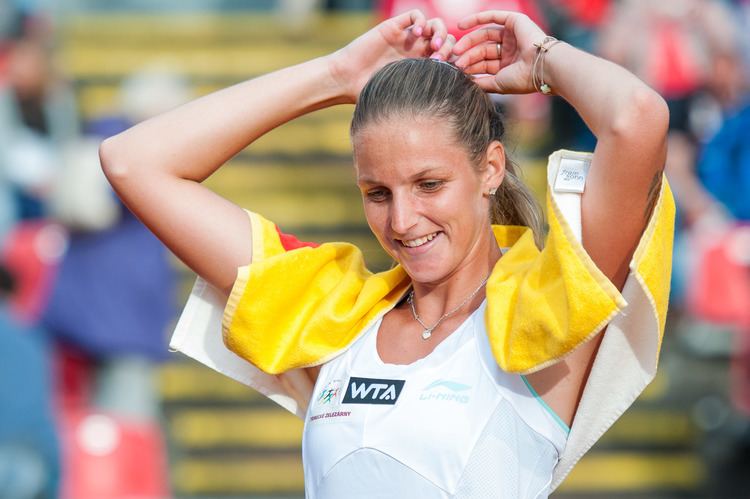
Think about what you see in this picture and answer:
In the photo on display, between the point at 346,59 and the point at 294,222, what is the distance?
520cm

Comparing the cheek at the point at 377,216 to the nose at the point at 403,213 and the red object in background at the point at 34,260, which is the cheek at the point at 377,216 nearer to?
the nose at the point at 403,213

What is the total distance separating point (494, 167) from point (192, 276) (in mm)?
5417

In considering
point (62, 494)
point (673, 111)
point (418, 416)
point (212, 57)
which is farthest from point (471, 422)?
point (212, 57)

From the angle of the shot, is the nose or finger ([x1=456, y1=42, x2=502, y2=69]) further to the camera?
finger ([x1=456, y1=42, x2=502, y2=69])

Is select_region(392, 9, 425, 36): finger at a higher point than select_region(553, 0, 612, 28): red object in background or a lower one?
higher

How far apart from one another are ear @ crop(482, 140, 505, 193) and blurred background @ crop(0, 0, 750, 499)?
2.79m

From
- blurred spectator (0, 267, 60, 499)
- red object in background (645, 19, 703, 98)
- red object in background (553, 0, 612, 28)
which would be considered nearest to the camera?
blurred spectator (0, 267, 60, 499)

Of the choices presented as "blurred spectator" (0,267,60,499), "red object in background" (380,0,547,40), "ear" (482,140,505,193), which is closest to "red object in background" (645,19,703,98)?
"red object in background" (380,0,547,40)

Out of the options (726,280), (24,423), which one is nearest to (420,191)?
(24,423)

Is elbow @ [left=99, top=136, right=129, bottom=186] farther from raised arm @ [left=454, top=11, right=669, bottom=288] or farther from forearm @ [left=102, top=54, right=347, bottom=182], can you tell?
raised arm @ [left=454, top=11, right=669, bottom=288]

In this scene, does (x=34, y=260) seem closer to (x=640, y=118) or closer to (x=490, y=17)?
(x=490, y=17)

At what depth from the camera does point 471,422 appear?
8.21 ft

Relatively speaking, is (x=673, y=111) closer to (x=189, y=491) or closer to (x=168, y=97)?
(x=168, y=97)

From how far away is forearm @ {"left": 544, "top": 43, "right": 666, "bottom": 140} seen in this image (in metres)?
2.34
